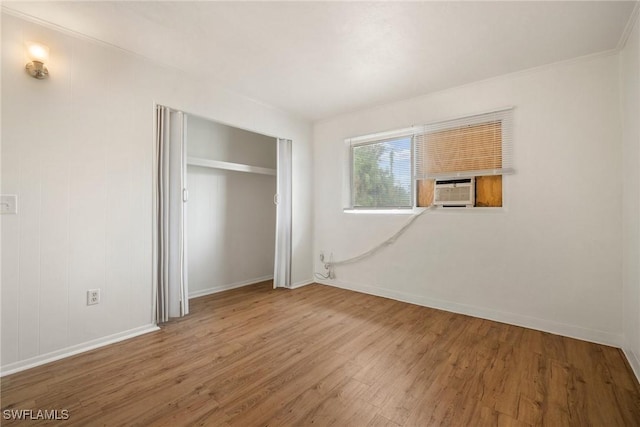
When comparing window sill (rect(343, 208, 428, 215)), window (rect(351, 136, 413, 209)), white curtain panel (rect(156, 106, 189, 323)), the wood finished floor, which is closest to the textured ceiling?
white curtain panel (rect(156, 106, 189, 323))

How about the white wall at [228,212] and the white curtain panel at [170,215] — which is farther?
the white wall at [228,212]

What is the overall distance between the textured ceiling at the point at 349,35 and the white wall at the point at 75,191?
274mm

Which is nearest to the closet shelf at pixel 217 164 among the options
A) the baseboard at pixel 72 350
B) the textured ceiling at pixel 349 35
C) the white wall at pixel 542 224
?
the textured ceiling at pixel 349 35

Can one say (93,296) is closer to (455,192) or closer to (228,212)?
(228,212)

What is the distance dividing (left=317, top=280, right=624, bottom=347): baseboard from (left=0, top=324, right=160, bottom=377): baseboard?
2.67 meters

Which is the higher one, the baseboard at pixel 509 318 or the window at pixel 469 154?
the window at pixel 469 154

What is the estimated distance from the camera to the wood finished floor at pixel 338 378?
1516 millimetres

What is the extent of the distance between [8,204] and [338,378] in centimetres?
258

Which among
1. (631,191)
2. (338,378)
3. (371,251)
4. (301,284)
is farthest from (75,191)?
(631,191)

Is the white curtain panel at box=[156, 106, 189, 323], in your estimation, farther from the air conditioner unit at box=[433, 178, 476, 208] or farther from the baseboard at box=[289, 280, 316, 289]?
the air conditioner unit at box=[433, 178, 476, 208]

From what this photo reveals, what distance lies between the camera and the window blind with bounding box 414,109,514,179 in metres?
2.84

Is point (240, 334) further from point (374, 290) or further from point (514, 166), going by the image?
point (514, 166)

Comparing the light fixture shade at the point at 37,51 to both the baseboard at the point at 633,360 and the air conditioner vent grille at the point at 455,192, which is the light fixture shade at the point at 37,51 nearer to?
the air conditioner vent grille at the point at 455,192

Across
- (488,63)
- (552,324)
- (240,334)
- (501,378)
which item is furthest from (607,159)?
(240,334)
